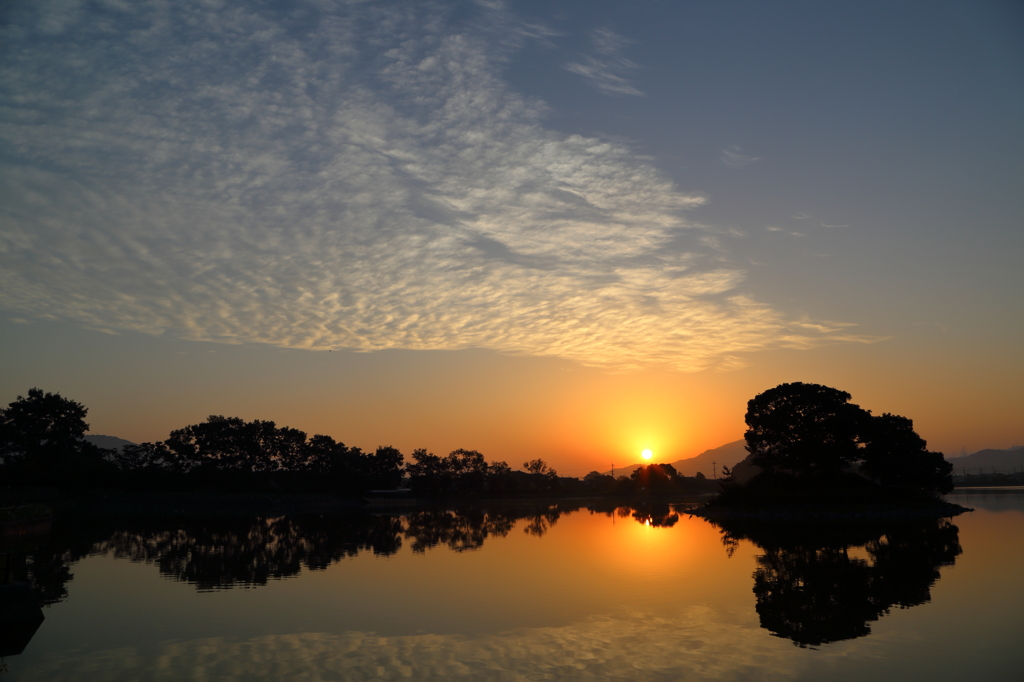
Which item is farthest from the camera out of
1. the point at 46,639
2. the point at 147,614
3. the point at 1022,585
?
the point at 1022,585

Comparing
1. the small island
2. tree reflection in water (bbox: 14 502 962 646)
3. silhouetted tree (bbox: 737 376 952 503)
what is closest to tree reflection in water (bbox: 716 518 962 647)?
tree reflection in water (bbox: 14 502 962 646)

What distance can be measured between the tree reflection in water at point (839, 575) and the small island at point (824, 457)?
1836cm

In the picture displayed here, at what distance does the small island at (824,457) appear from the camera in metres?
62.0

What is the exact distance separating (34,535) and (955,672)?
50.4 meters

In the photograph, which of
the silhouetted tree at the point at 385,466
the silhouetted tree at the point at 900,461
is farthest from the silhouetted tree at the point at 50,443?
the silhouetted tree at the point at 900,461

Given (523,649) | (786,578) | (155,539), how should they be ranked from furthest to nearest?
(155,539)
(786,578)
(523,649)

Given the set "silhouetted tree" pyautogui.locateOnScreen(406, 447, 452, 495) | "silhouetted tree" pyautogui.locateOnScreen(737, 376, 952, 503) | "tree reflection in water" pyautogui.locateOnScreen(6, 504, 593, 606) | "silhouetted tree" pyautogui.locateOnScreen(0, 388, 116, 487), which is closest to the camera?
"tree reflection in water" pyautogui.locateOnScreen(6, 504, 593, 606)

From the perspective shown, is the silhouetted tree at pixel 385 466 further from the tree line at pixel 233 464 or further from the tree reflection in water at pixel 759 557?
the tree reflection in water at pixel 759 557

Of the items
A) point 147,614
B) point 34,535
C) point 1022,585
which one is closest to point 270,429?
point 34,535

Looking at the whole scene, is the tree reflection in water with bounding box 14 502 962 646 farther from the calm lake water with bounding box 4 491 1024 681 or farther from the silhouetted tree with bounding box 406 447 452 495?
the silhouetted tree with bounding box 406 447 452 495

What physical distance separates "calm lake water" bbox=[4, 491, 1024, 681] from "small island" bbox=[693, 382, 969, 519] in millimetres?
28780

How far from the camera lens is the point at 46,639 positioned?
1515 centimetres

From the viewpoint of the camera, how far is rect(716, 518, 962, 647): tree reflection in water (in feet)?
53.6

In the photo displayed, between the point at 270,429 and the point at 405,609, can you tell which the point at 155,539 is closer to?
the point at 405,609
